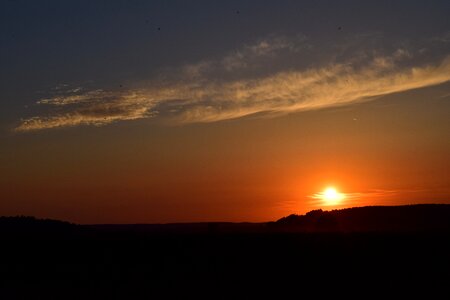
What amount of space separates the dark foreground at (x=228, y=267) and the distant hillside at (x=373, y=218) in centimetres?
1610

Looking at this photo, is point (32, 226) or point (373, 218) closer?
point (32, 226)

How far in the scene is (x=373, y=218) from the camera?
150 feet

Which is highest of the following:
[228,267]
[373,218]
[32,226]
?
[373,218]

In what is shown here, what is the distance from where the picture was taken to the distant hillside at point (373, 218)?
43094 millimetres

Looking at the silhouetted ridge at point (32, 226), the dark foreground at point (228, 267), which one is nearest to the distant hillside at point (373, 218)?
the silhouetted ridge at point (32, 226)

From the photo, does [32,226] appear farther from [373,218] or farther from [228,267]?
[373,218]

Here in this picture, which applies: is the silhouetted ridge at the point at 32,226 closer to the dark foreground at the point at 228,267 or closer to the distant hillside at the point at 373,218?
the dark foreground at the point at 228,267

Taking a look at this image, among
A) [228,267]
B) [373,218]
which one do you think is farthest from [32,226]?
[373,218]

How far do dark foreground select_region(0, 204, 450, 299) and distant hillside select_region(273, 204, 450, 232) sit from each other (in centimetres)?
1610

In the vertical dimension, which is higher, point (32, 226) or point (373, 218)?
point (373, 218)

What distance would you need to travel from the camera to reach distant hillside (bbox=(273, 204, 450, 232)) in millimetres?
43094

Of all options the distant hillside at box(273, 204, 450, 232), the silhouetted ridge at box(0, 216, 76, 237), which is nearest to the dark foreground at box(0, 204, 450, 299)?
the silhouetted ridge at box(0, 216, 76, 237)

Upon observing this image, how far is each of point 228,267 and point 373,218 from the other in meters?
24.1

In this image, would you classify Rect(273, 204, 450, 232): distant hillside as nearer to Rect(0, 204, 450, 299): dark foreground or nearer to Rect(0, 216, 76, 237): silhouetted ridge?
Rect(0, 216, 76, 237): silhouetted ridge
